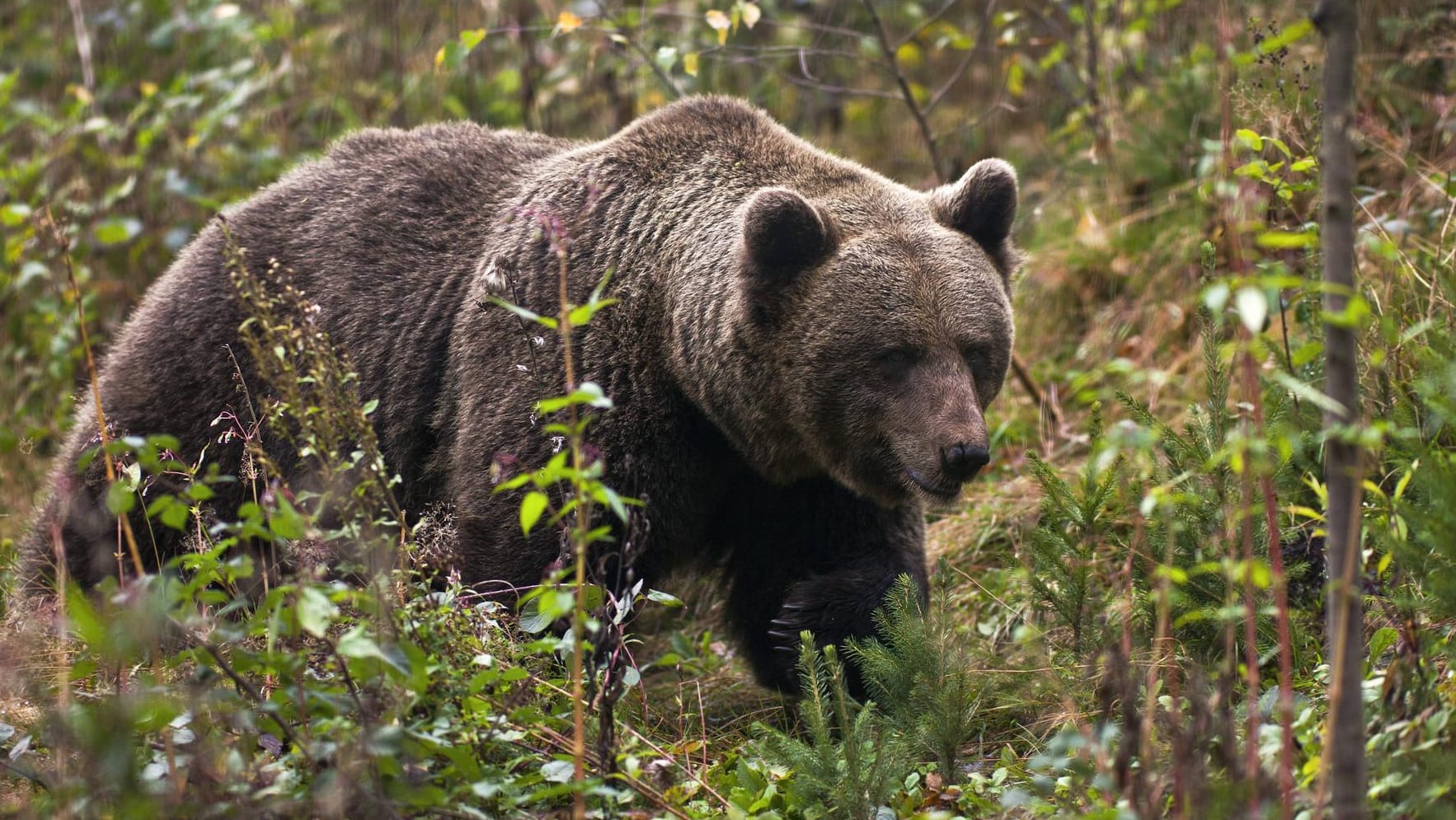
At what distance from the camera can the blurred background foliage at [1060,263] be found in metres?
3.30

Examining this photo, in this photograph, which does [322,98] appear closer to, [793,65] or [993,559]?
[793,65]

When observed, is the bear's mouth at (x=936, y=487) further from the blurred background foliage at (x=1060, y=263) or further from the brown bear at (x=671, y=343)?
the blurred background foliage at (x=1060, y=263)

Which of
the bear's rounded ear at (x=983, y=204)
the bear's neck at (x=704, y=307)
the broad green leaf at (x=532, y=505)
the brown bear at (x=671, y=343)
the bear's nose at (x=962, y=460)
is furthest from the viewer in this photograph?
the bear's rounded ear at (x=983, y=204)

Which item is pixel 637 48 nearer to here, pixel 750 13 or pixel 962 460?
pixel 750 13

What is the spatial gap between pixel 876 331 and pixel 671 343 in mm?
759

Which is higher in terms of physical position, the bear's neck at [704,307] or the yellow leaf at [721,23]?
the yellow leaf at [721,23]

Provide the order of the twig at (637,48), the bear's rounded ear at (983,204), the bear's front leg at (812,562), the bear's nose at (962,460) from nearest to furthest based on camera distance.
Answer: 1. the bear's nose at (962,460)
2. the bear's rounded ear at (983,204)
3. the bear's front leg at (812,562)
4. the twig at (637,48)

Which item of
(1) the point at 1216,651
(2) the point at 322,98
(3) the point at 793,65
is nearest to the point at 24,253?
(2) the point at 322,98

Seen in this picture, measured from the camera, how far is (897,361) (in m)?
4.69

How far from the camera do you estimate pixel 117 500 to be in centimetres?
312

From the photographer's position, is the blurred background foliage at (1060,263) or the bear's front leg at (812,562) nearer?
the blurred background foliage at (1060,263)

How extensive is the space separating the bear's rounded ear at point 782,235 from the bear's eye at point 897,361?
1.42ft

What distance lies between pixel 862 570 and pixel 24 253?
6.27 meters

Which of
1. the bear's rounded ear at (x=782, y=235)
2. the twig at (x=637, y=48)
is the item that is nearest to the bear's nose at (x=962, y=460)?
the bear's rounded ear at (x=782, y=235)
